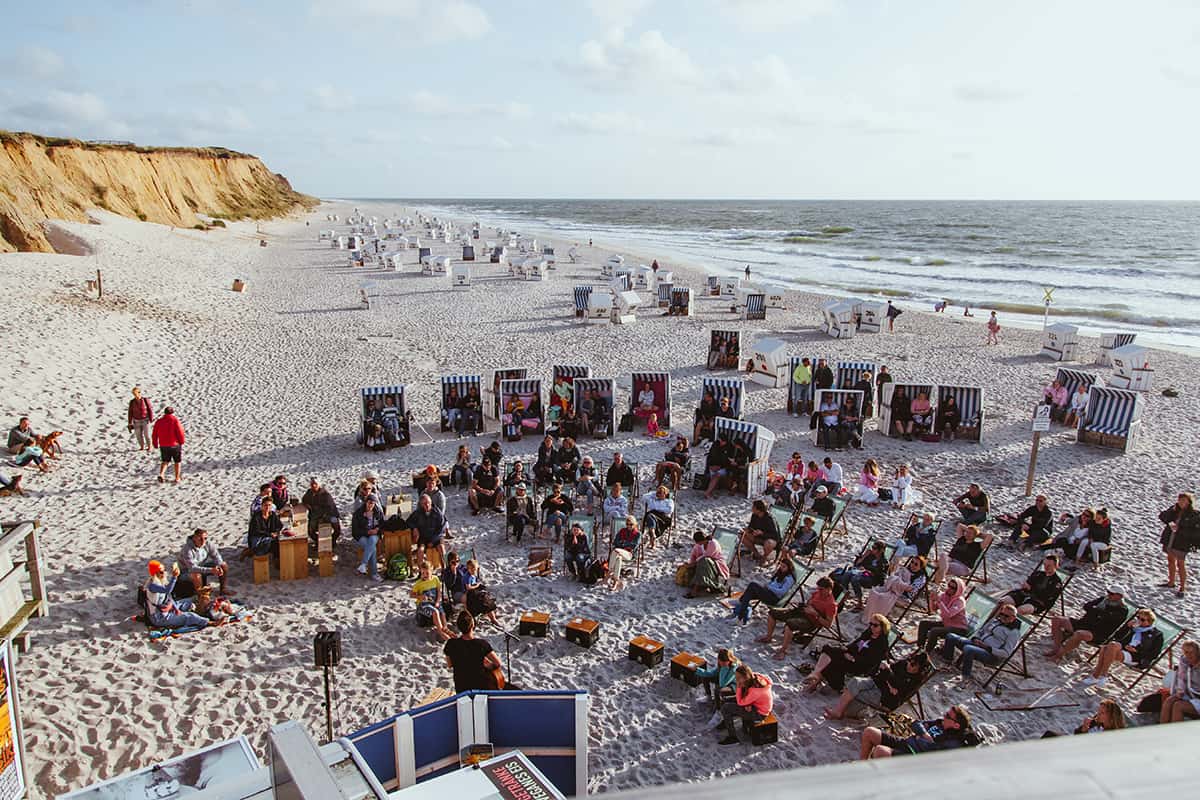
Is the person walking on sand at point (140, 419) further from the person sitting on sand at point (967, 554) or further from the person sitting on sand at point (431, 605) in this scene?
the person sitting on sand at point (967, 554)

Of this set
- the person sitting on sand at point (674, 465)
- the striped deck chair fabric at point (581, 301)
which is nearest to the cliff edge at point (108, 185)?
the striped deck chair fabric at point (581, 301)

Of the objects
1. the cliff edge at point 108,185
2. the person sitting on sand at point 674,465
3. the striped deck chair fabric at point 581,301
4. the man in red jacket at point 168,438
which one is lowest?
the person sitting on sand at point 674,465

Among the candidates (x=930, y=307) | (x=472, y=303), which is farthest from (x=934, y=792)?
(x=930, y=307)

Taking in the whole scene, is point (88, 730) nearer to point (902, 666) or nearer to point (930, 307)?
point (902, 666)

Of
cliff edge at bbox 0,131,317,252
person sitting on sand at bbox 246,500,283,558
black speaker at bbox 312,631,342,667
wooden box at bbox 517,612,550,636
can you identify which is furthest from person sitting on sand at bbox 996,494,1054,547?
cliff edge at bbox 0,131,317,252

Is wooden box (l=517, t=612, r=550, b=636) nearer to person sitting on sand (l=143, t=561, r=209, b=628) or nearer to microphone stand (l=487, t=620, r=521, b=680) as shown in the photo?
microphone stand (l=487, t=620, r=521, b=680)

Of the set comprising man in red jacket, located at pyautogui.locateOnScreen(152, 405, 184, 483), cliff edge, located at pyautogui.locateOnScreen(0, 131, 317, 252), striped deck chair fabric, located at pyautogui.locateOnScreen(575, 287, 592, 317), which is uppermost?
cliff edge, located at pyautogui.locateOnScreen(0, 131, 317, 252)
